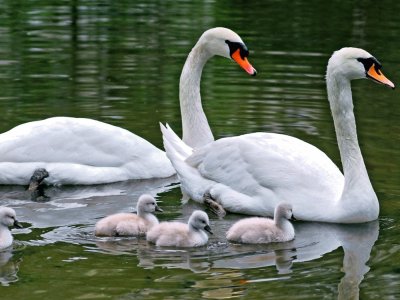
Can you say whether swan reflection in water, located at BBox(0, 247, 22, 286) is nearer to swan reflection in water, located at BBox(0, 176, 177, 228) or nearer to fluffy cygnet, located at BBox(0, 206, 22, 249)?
fluffy cygnet, located at BBox(0, 206, 22, 249)

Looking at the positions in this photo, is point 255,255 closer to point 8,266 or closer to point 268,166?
point 268,166

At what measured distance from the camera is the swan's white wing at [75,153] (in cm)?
1282

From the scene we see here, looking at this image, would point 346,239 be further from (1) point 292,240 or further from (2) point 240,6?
(2) point 240,6

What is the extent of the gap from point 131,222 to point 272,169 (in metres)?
1.71

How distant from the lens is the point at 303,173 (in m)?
11.6

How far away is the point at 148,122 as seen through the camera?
50.9ft

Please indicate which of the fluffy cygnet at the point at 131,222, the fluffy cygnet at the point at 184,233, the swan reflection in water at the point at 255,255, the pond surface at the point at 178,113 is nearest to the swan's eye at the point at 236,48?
the pond surface at the point at 178,113

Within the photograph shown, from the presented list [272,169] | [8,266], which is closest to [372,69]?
[272,169]

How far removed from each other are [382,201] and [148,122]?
165 inches

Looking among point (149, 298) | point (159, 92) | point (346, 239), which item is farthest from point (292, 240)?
point (159, 92)

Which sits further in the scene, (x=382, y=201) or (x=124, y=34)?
(x=124, y=34)

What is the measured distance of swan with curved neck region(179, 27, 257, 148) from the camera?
554 inches

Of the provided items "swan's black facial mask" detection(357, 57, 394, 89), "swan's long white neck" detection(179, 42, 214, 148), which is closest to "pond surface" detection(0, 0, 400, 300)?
"swan's long white neck" detection(179, 42, 214, 148)

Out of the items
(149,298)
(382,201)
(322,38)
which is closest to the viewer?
(149,298)
